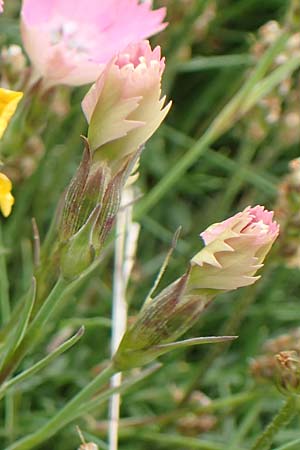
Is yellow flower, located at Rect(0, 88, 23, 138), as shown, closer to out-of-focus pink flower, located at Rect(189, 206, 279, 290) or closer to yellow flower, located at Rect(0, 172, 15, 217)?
yellow flower, located at Rect(0, 172, 15, 217)

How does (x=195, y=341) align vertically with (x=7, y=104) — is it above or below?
below

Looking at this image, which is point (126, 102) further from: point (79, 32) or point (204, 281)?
point (79, 32)

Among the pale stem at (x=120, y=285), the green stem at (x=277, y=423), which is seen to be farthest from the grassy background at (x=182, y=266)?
the green stem at (x=277, y=423)

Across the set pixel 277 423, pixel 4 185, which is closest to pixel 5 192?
pixel 4 185

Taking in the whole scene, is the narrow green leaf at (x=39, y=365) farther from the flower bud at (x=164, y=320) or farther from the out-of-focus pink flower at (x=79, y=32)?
the out-of-focus pink flower at (x=79, y=32)

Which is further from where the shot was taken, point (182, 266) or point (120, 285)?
point (182, 266)

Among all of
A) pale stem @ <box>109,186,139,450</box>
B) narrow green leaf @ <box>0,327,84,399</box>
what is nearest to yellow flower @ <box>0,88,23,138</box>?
narrow green leaf @ <box>0,327,84,399</box>

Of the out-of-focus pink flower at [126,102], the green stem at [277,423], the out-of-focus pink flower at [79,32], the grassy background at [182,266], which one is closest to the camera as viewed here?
Answer: the out-of-focus pink flower at [126,102]
